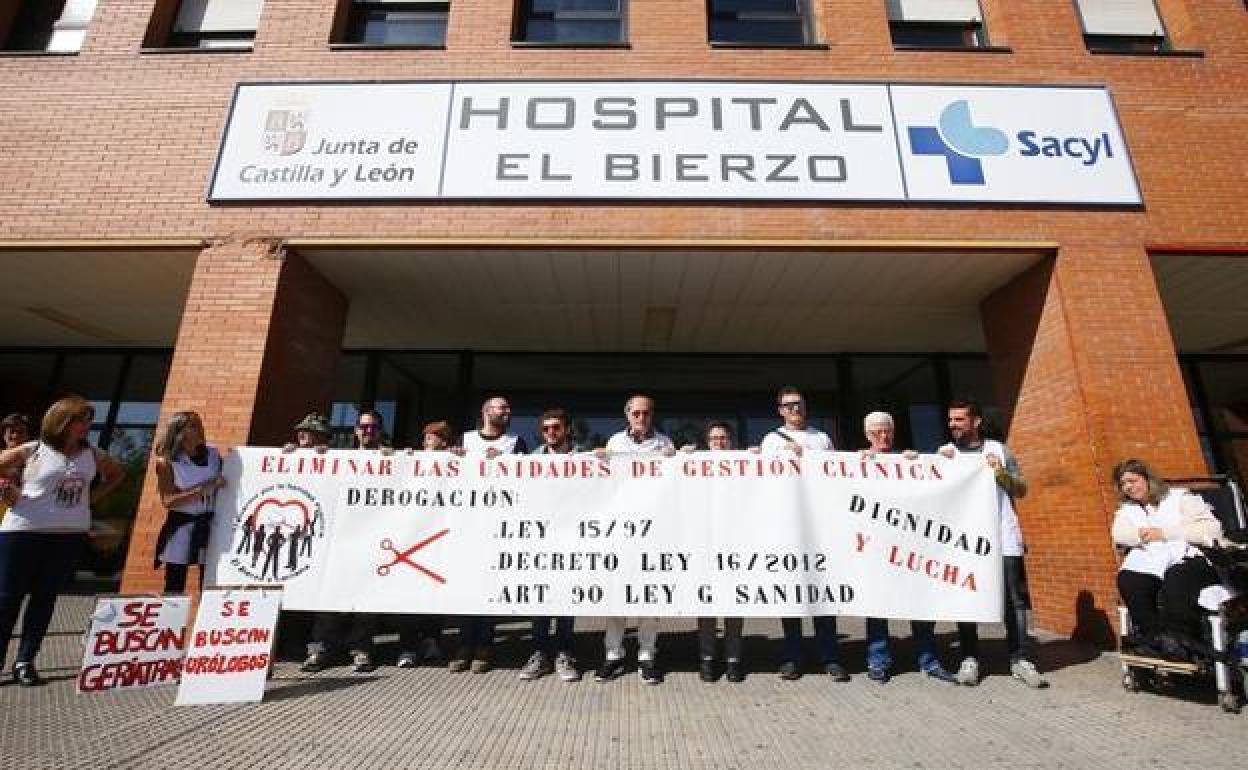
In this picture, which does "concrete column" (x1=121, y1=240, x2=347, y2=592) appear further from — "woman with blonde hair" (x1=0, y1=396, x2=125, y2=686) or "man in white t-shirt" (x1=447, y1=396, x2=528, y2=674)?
"man in white t-shirt" (x1=447, y1=396, x2=528, y2=674)

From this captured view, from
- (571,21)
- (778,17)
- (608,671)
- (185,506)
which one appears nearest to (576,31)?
(571,21)

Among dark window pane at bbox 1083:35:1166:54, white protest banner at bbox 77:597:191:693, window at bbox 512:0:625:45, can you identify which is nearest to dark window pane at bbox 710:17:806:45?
window at bbox 512:0:625:45

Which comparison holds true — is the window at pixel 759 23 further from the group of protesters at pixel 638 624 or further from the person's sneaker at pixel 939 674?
the person's sneaker at pixel 939 674

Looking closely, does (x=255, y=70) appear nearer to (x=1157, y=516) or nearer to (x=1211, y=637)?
(x=1157, y=516)

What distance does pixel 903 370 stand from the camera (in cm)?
914

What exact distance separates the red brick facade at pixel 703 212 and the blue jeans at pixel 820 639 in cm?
265

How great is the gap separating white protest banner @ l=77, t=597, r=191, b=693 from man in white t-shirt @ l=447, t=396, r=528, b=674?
5.61ft

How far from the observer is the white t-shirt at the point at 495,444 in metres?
4.21

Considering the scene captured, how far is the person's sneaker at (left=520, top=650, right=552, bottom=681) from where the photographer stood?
3.70 meters

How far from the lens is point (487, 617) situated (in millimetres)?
4031

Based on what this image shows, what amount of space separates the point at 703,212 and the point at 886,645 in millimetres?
4018

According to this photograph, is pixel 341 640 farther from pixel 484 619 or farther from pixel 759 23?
pixel 759 23

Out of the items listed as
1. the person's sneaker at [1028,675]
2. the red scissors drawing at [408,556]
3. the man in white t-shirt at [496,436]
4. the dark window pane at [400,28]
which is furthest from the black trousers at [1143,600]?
the dark window pane at [400,28]

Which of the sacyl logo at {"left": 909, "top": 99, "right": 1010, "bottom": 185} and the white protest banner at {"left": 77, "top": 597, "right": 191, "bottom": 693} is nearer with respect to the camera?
the white protest banner at {"left": 77, "top": 597, "right": 191, "bottom": 693}
